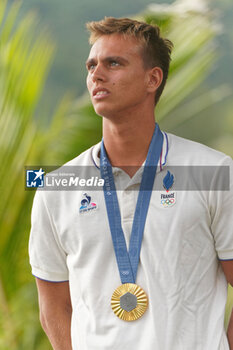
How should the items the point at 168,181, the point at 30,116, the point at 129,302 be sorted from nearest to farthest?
the point at 129,302 → the point at 168,181 → the point at 30,116

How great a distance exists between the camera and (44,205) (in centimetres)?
224

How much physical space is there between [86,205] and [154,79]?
50cm

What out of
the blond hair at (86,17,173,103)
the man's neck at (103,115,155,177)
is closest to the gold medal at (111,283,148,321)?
the man's neck at (103,115,155,177)

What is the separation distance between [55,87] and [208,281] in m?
4.16

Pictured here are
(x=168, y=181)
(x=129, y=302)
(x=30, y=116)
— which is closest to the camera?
(x=129, y=302)

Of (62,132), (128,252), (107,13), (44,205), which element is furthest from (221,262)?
(107,13)

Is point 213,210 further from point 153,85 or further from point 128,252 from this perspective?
point 153,85

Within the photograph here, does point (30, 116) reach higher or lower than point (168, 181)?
higher

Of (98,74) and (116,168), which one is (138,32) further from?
(116,168)

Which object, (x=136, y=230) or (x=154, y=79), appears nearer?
(x=136, y=230)

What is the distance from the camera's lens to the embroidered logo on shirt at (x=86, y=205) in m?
2.16

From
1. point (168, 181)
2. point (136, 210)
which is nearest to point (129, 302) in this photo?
point (136, 210)

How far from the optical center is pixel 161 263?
2.06 m

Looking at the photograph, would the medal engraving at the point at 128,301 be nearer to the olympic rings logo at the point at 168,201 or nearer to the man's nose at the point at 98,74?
the olympic rings logo at the point at 168,201
